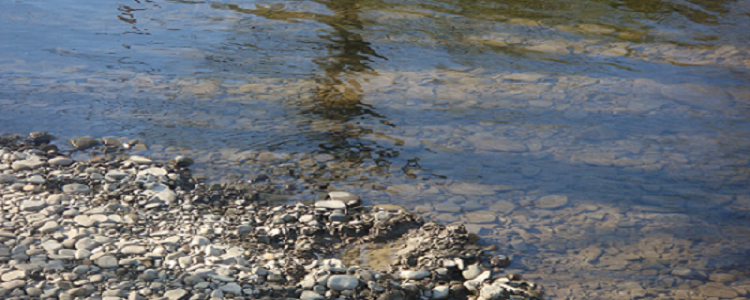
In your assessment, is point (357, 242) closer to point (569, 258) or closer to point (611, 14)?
point (569, 258)

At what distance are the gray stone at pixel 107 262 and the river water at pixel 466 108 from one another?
955mm

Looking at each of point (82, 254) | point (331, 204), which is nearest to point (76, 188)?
point (82, 254)

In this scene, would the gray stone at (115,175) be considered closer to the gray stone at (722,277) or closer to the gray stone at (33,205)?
the gray stone at (33,205)

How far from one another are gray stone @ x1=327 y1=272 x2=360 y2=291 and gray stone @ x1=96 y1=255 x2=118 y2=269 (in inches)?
39.4

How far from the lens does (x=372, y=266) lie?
2.81m

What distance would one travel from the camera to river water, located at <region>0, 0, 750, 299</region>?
323 centimetres

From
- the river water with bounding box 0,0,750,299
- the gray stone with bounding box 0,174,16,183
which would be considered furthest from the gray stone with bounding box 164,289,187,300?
the gray stone with bounding box 0,174,16,183

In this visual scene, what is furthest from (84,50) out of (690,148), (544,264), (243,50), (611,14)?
(611,14)

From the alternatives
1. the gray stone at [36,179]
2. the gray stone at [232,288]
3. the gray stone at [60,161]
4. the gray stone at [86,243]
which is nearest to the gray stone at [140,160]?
the gray stone at [60,161]

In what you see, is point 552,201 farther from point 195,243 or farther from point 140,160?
point 140,160

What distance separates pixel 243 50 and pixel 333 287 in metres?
3.49

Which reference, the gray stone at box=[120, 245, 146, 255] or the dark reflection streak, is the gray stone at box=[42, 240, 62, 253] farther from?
the dark reflection streak

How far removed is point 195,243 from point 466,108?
2535mm

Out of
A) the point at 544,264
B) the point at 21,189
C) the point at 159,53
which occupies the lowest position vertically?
the point at 544,264
